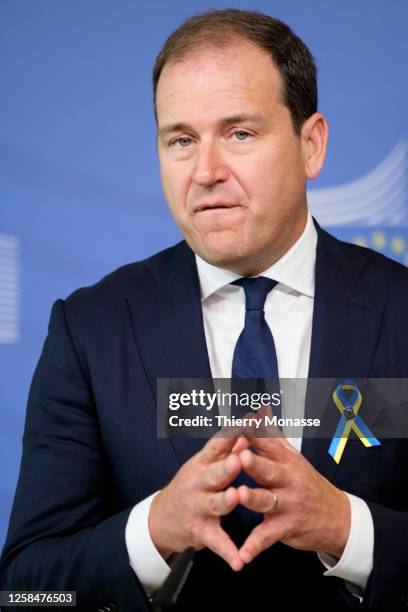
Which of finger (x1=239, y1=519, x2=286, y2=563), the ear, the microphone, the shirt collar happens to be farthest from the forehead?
the microphone

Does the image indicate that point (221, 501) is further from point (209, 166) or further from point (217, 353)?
point (209, 166)

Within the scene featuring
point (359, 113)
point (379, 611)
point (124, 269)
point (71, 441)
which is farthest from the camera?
point (359, 113)

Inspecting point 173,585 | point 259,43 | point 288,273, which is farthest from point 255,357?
point 173,585

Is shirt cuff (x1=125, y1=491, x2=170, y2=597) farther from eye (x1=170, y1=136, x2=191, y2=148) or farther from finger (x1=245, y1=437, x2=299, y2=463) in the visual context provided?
eye (x1=170, y1=136, x2=191, y2=148)

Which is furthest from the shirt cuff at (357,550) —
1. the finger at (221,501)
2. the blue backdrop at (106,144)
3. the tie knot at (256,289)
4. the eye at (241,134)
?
the blue backdrop at (106,144)

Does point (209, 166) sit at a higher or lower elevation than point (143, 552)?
higher

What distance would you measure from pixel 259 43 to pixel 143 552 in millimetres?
990

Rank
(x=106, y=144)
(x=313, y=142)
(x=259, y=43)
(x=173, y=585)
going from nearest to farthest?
1. (x=173, y=585)
2. (x=259, y=43)
3. (x=313, y=142)
4. (x=106, y=144)

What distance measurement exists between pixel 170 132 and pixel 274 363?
1.61 ft

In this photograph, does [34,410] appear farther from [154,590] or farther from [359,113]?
[359,113]

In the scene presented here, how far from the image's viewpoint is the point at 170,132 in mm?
1804

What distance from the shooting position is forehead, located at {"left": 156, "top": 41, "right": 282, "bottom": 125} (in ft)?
5.77

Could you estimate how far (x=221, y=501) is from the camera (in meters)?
1.38

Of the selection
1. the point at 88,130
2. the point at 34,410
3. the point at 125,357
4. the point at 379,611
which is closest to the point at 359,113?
the point at 88,130
